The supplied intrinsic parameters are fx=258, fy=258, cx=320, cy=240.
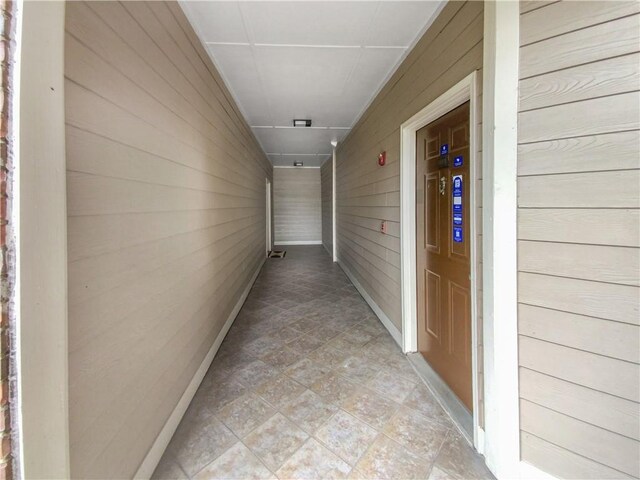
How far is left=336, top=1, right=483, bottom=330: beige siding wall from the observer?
1.59 m

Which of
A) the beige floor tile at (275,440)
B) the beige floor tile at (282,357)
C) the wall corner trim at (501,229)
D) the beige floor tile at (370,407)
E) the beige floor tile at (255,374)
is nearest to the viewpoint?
the wall corner trim at (501,229)

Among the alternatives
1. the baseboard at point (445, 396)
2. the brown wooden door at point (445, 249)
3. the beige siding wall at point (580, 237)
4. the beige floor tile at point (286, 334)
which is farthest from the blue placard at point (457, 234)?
the beige floor tile at point (286, 334)

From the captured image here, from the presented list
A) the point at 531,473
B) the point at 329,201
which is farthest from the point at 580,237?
the point at 329,201

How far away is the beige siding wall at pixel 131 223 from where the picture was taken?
3.01 ft

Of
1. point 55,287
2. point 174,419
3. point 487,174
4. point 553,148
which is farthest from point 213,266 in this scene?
point 553,148

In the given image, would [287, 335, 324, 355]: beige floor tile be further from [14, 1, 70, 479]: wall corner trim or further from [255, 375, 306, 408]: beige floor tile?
[14, 1, 70, 479]: wall corner trim

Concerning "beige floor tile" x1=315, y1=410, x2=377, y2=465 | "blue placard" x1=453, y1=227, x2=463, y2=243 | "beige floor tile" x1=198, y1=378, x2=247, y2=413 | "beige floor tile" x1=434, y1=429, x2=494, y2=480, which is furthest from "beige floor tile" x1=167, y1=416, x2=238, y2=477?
"blue placard" x1=453, y1=227, x2=463, y2=243

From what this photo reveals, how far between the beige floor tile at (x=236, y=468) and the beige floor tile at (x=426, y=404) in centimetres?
105

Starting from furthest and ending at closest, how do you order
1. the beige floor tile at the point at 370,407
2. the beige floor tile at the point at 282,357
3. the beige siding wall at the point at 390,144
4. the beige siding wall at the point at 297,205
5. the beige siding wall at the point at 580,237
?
the beige siding wall at the point at 297,205 → the beige floor tile at the point at 282,357 → the beige floor tile at the point at 370,407 → the beige siding wall at the point at 390,144 → the beige siding wall at the point at 580,237

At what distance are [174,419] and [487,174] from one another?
231 centimetres

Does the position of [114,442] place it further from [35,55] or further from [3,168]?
[35,55]

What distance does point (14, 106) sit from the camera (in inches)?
26.4

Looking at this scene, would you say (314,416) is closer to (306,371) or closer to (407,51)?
(306,371)

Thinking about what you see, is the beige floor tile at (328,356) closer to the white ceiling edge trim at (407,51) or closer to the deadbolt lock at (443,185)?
the deadbolt lock at (443,185)
